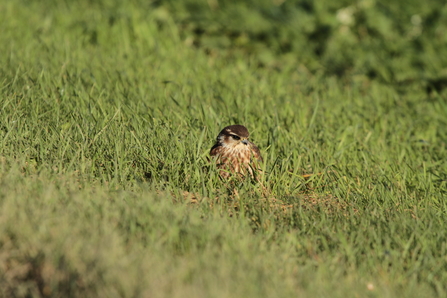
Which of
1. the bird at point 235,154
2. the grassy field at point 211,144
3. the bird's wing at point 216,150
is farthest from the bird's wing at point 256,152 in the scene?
the bird's wing at point 216,150

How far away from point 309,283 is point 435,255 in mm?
1284

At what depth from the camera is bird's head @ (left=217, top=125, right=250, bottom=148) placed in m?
5.86

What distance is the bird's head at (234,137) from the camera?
5859mm

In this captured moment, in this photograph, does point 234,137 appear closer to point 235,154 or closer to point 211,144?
point 235,154

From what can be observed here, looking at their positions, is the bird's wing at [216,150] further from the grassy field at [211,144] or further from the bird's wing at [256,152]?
the bird's wing at [256,152]

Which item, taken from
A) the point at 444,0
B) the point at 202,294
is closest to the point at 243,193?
the point at 202,294

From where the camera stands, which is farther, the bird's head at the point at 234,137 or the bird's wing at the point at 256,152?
the bird's wing at the point at 256,152

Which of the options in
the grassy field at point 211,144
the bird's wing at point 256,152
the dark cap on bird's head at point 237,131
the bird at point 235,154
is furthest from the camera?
the bird's wing at point 256,152

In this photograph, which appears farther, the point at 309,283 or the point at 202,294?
the point at 309,283

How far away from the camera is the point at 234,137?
586 centimetres

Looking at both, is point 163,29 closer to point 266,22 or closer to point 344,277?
point 266,22

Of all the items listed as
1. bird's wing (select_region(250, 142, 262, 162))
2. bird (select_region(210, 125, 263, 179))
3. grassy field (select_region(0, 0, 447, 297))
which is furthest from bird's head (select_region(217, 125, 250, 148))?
grassy field (select_region(0, 0, 447, 297))

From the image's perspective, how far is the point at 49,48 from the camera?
27.3 feet

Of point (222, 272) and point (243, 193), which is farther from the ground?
point (243, 193)
